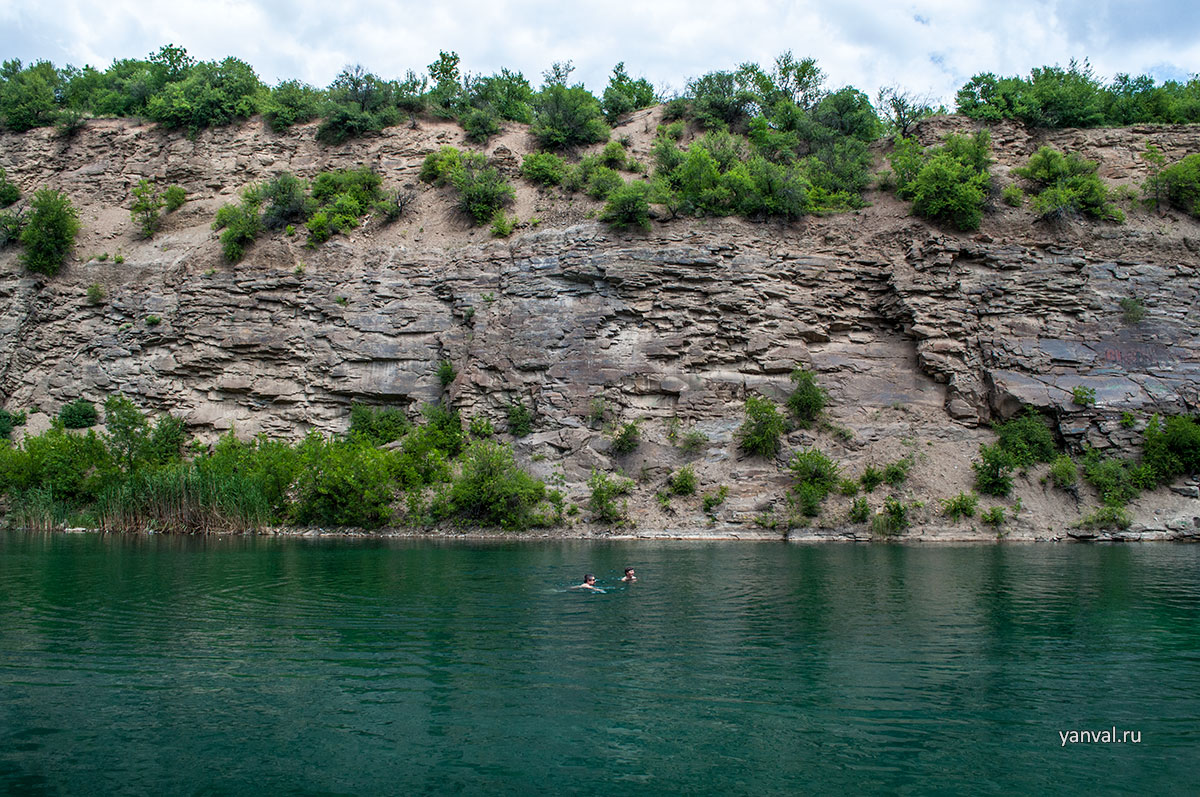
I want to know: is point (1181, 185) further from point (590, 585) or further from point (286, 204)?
point (286, 204)

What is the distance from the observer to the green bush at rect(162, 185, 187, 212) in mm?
45938

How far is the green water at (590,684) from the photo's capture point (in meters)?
6.51

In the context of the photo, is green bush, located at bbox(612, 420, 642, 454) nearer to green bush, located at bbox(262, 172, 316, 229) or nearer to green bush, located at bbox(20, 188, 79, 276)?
green bush, located at bbox(262, 172, 316, 229)

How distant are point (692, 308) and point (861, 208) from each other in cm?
1329

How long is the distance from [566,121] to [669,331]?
20544 mm

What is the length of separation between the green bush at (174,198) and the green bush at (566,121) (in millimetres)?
23420

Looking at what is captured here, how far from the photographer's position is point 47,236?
42.2m

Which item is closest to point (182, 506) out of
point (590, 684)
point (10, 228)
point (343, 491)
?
point (343, 491)

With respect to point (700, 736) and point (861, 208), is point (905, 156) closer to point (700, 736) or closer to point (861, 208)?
point (861, 208)

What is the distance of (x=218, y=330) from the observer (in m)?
39.2

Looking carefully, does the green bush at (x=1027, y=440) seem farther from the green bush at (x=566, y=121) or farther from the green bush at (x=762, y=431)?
the green bush at (x=566, y=121)

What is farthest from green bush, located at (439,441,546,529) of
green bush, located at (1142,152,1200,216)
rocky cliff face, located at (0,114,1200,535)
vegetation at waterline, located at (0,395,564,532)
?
green bush, located at (1142,152,1200,216)

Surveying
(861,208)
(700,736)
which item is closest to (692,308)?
(861,208)

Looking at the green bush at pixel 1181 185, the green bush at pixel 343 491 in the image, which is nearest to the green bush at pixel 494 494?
the green bush at pixel 343 491
